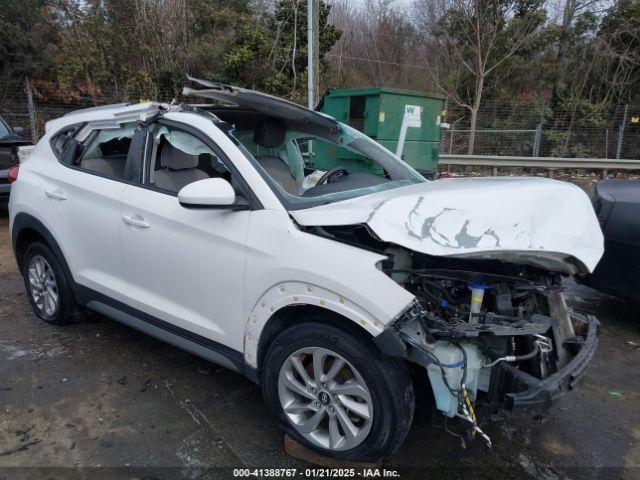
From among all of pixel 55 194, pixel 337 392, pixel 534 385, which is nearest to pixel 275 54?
pixel 55 194

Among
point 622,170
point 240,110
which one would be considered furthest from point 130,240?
point 622,170

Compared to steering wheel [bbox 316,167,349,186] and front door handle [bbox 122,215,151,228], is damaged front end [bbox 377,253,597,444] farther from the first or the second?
front door handle [bbox 122,215,151,228]

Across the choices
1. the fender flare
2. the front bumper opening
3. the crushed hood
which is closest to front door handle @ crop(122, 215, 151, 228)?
the fender flare

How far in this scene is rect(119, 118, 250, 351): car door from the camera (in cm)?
261

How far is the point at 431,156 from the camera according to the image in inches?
378

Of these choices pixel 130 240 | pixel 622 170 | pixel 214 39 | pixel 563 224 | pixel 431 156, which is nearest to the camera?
pixel 563 224

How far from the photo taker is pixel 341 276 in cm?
220

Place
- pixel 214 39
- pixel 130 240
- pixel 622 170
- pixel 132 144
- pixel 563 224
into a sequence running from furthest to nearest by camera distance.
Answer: pixel 214 39 → pixel 622 170 → pixel 132 144 → pixel 130 240 → pixel 563 224

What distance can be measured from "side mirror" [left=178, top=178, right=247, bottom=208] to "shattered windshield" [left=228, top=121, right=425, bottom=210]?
0.86 feet

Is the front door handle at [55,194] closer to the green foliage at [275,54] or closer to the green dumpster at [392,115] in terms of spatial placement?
the green dumpster at [392,115]

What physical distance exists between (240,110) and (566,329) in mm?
2445

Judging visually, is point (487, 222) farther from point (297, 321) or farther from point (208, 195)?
point (208, 195)

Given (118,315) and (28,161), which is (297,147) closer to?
(118,315)

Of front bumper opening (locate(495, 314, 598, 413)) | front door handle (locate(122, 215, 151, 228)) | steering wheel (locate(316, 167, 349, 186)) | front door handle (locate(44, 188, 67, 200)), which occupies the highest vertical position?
steering wheel (locate(316, 167, 349, 186))
